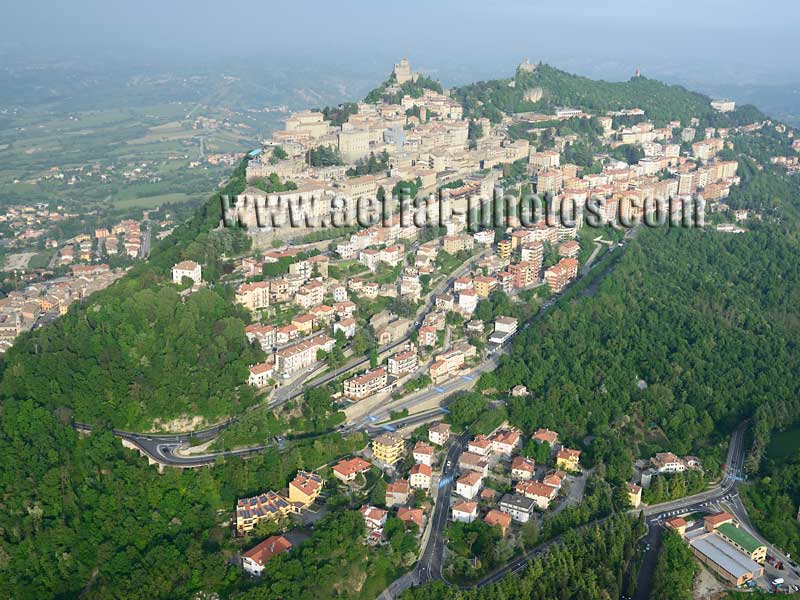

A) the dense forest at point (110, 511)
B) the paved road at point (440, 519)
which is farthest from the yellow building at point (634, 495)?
the dense forest at point (110, 511)

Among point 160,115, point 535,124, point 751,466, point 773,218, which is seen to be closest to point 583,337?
point 751,466

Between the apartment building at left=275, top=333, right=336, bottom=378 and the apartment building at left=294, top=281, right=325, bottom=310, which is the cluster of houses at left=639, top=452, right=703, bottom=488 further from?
the apartment building at left=294, top=281, right=325, bottom=310

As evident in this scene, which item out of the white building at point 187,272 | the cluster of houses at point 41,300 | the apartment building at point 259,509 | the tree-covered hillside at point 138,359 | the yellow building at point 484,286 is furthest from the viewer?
the yellow building at point 484,286

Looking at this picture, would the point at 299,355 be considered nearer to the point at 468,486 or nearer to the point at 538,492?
the point at 468,486

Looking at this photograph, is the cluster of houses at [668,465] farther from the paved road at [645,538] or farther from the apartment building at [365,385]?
the apartment building at [365,385]

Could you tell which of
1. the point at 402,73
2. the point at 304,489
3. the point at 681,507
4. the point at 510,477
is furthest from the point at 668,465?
the point at 402,73
